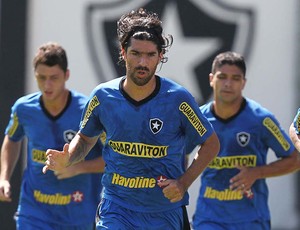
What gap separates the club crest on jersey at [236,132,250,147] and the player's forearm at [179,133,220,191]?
→ 1406 mm

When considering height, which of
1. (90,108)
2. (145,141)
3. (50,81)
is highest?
(50,81)

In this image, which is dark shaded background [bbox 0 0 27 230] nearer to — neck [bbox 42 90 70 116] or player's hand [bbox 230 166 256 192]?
neck [bbox 42 90 70 116]

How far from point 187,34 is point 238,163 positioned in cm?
262

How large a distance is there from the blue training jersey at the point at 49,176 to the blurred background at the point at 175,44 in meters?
2.07

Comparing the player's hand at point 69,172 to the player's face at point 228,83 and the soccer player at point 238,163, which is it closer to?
the soccer player at point 238,163

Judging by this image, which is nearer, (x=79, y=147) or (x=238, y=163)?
(x=79, y=147)

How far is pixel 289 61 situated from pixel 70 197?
10.1 feet

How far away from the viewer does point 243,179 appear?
7508 millimetres

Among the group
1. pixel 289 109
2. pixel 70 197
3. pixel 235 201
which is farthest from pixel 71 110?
pixel 289 109

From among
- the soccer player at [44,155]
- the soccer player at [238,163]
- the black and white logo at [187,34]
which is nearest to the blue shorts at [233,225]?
the soccer player at [238,163]

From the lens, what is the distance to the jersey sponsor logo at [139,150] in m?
6.23

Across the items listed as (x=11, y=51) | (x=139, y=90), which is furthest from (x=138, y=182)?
(x=11, y=51)

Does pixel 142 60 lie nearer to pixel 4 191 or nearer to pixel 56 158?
pixel 56 158

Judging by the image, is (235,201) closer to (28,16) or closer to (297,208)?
(297,208)
